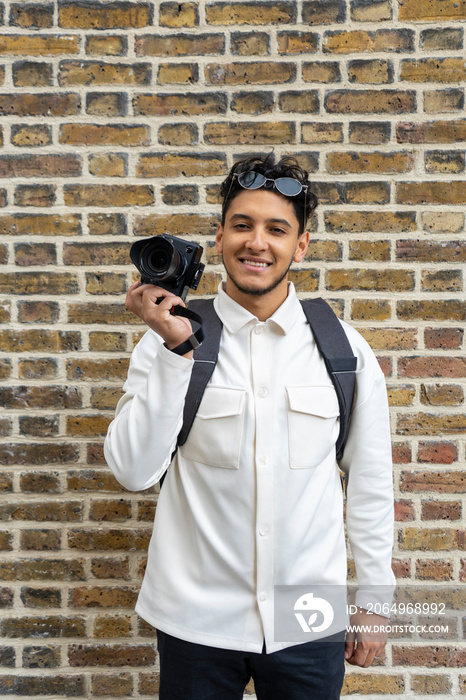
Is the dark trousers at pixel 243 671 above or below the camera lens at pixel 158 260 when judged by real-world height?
below

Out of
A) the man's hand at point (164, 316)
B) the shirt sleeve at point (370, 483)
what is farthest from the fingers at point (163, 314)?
the shirt sleeve at point (370, 483)

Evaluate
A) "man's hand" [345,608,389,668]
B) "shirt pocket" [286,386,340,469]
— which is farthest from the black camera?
"man's hand" [345,608,389,668]

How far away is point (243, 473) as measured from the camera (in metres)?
1.32

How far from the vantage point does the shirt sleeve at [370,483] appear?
1456mm

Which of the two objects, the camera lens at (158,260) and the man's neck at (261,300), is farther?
the man's neck at (261,300)

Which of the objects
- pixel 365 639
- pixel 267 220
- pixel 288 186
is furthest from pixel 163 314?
pixel 365 639

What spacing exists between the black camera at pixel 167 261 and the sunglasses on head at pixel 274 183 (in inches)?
12.3

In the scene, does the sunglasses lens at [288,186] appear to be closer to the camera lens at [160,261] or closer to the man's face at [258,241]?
the man's face at [258,241]

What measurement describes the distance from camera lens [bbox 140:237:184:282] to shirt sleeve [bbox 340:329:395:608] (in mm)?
548

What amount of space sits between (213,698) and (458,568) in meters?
0.98

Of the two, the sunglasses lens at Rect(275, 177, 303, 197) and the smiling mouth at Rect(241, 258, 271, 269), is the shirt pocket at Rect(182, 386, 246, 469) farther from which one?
the sunglasses lens at Rect(275, 177, 303, 197)

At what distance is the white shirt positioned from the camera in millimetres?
1269

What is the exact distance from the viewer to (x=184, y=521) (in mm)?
1365

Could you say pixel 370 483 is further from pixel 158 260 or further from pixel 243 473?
pixel 158 260
